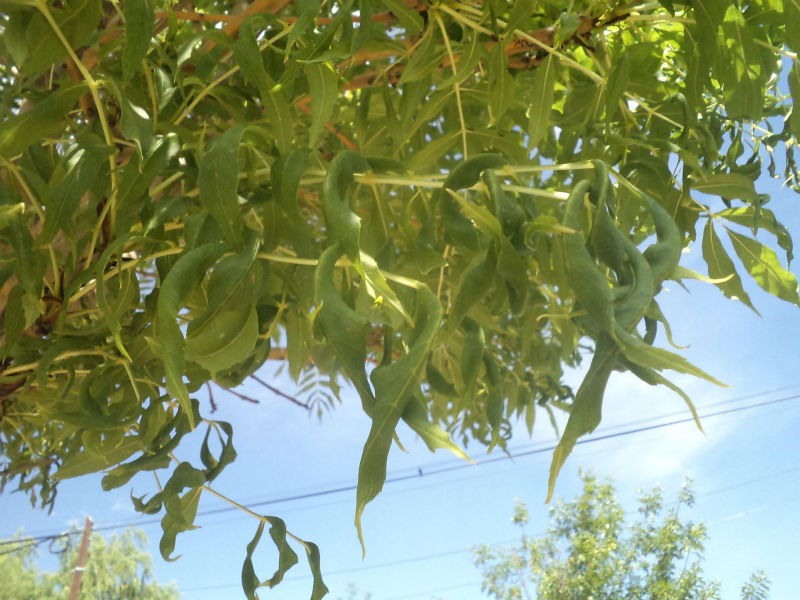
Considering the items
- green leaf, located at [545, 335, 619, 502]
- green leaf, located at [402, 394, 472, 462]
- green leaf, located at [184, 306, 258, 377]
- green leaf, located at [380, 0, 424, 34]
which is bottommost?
green leaf, located at [184, 306, 258, 377]

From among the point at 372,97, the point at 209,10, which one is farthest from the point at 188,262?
the point at 209,10

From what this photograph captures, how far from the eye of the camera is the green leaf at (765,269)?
420 millimetres

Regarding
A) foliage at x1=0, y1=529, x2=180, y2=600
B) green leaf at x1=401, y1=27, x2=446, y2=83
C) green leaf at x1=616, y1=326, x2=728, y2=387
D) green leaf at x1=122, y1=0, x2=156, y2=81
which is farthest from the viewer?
foliage at x1=0, y1=529, x2=180, y2=600

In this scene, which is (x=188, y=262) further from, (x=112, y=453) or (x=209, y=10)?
(x=209, y=10)

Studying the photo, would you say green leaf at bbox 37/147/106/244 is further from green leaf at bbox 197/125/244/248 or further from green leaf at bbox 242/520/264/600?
green leaf at bbox 242/520/264/600

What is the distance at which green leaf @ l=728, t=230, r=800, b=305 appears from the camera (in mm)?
420

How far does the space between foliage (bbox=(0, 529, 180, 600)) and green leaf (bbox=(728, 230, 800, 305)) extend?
4709 mm

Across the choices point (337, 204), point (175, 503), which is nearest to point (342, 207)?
point (337, 204)

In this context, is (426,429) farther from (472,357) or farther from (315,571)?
(315,571)

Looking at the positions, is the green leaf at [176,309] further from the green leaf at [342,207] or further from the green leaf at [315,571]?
the green leaf at [315,571]

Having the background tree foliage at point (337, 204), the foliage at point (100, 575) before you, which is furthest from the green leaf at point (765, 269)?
the foliage at point (100, 575)

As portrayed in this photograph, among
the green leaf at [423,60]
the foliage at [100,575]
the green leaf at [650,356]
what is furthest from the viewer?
the foliage at [100,575]

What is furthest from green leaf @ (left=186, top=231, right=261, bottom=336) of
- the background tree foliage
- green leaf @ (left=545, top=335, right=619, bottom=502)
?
green leaf @ (left=545, top=335, right=619, bottom=502)

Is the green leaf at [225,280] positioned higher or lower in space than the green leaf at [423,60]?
lower
